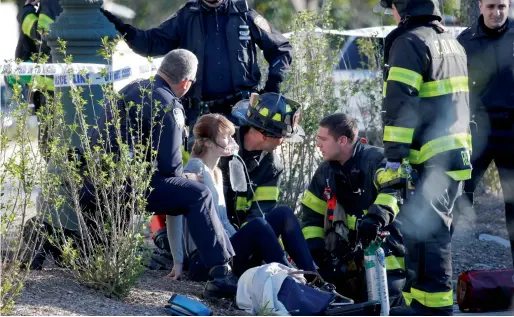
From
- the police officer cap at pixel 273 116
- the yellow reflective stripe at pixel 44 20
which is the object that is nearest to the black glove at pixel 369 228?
the police officer cap at pixel 273 116

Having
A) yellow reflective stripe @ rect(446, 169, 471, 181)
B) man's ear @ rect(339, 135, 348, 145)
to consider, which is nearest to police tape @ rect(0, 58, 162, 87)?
man's ear @ rect(339, 135, 348, 145)

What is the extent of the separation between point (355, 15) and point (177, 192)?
1017 centimetres

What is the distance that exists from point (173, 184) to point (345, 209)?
119 centimetres

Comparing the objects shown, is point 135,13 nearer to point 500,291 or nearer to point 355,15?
point 355,15

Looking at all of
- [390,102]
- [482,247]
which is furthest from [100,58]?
[482,247]

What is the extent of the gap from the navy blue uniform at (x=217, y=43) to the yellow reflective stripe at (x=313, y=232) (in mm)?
1263

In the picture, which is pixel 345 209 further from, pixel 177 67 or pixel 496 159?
pixel 177 67

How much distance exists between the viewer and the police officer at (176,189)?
5.46 meters

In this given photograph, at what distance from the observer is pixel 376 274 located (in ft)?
18.1

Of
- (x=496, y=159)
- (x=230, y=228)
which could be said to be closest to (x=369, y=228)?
(x=230, y=228)

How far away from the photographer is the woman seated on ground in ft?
19.0

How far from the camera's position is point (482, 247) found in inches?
318

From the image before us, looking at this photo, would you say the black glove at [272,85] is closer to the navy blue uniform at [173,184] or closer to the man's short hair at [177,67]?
the man's short hair at [177,67]

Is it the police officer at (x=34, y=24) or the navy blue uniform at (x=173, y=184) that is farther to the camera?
the police officer at (x=34, y=24)
